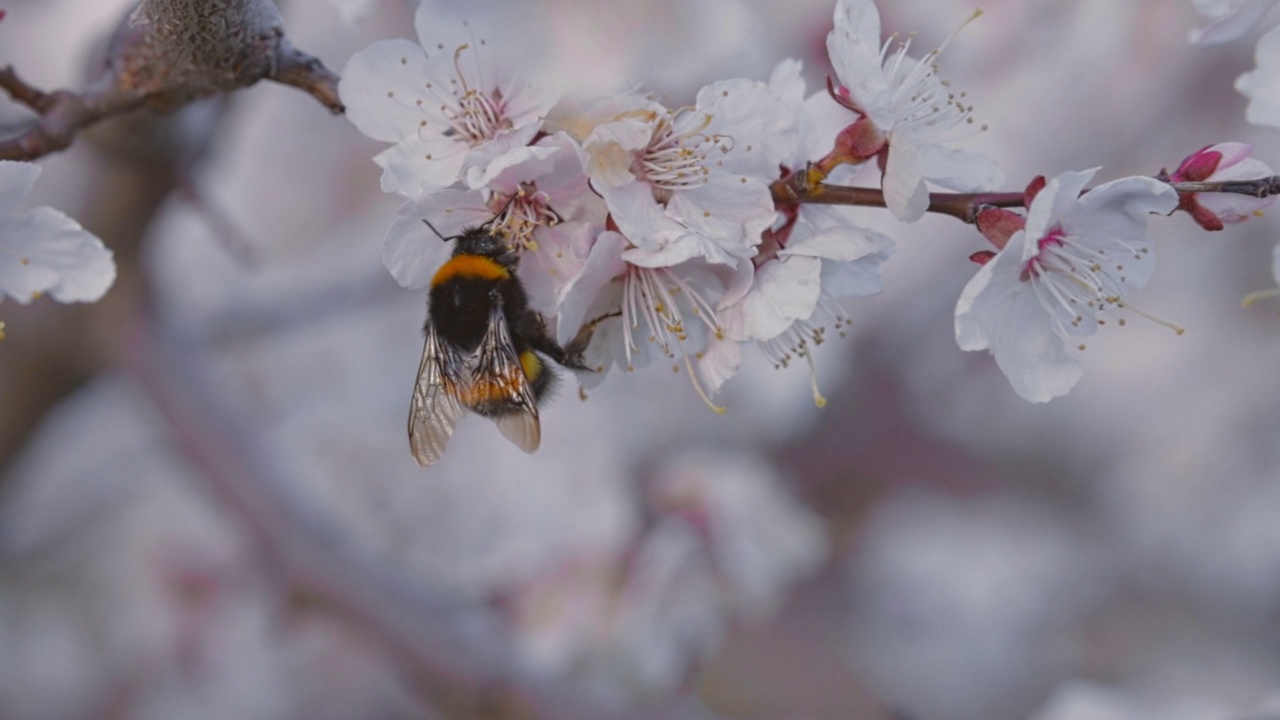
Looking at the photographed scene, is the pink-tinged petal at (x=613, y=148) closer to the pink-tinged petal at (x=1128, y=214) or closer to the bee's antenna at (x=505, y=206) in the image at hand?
the bee's antenna at (x=505, y=206)

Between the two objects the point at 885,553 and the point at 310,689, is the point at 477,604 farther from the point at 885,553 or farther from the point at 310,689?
the point at 885,553

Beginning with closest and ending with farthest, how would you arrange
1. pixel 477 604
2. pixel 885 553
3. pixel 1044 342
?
pixel 1044 342
pixel 477 604
pixel 885 553

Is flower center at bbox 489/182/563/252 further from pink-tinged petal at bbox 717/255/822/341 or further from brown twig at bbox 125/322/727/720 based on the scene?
brown twig at bbox 125/322/727/720

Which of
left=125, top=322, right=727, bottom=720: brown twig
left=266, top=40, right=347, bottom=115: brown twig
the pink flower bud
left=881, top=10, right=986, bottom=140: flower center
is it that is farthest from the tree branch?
left=125, top=322, right=727, bottom=720: brown twig

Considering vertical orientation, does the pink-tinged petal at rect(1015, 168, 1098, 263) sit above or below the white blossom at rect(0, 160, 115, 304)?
below

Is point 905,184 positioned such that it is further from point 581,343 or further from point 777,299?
point 581,343

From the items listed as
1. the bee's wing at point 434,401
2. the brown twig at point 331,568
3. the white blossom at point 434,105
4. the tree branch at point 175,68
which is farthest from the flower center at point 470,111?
the brown twig at point 331,568

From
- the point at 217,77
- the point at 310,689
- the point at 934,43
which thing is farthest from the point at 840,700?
the point at 217,77
